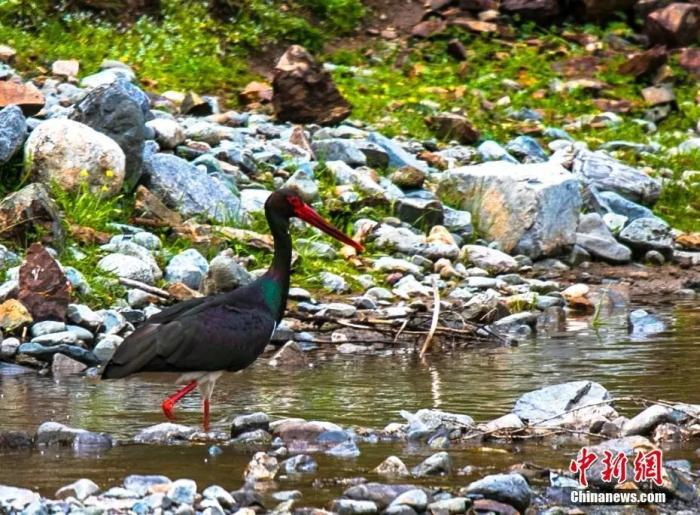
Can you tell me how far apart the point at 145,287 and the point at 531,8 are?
10.1 metres

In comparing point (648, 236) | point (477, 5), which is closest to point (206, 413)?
point (648, 236)

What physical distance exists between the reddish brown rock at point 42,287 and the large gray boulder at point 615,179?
6.07m

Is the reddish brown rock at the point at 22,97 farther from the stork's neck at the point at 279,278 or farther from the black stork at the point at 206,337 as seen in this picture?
the black stork at the point at 206,337

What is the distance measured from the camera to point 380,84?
17094 mm

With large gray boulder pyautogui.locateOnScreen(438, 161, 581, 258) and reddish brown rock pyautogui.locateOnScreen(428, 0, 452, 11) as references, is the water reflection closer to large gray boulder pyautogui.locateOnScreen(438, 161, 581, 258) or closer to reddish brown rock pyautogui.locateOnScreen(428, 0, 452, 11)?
large gray boulder pyautogui.locateOnScreen(438, 161, 581, 258)

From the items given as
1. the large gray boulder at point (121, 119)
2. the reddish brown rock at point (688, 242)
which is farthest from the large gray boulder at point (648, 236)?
the large gray boulder at point (121, 119)

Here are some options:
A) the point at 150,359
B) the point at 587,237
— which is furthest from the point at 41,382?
the point at 587,237

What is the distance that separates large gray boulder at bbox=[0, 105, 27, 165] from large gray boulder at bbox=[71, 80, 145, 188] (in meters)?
0.55

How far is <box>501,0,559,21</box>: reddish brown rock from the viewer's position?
19.1m

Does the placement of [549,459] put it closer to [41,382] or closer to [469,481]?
[469,481]

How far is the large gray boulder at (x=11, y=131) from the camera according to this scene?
37.1ft

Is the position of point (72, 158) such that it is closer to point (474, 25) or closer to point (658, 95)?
point (658, 95)

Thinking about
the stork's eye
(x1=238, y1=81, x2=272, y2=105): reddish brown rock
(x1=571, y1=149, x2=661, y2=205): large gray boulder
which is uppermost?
the stork's eye

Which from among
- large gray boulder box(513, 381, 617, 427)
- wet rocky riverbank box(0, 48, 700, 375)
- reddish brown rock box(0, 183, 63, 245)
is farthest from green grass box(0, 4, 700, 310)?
large gray boulder box(513, 381, 617, 427)
